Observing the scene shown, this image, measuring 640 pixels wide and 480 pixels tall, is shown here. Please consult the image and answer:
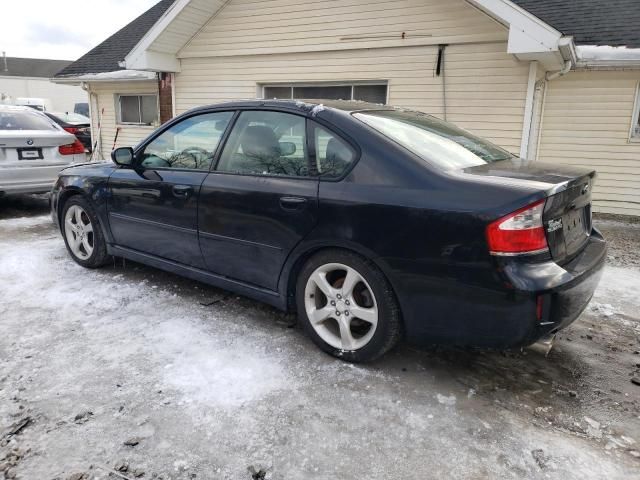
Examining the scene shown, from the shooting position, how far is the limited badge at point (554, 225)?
7.97ft

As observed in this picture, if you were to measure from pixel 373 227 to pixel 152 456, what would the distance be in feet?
5.08

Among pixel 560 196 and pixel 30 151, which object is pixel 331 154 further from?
pixel 30 151

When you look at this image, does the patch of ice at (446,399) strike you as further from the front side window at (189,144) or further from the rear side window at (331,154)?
the front side window at (189,144)

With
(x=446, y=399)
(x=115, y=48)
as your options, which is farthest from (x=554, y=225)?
(x=115, y=48)

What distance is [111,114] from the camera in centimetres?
1295

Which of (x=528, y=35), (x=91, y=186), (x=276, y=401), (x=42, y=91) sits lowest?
(x=276, y=401)

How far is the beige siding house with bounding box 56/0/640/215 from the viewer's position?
7.58 metres

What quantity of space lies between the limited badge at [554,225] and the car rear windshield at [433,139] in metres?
0.59

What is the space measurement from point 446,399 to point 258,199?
164 cm

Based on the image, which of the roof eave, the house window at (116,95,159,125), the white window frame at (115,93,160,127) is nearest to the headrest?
the roof eave

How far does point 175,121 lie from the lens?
384 centimetres

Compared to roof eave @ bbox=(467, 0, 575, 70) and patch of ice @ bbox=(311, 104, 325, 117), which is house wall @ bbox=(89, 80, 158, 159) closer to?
roof eave @ bbox=(467, 0, 575, 70)

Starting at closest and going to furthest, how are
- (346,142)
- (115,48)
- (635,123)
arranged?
(346,142) < (635,123) < (115,48)

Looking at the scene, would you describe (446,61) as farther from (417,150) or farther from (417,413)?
(417,413)
